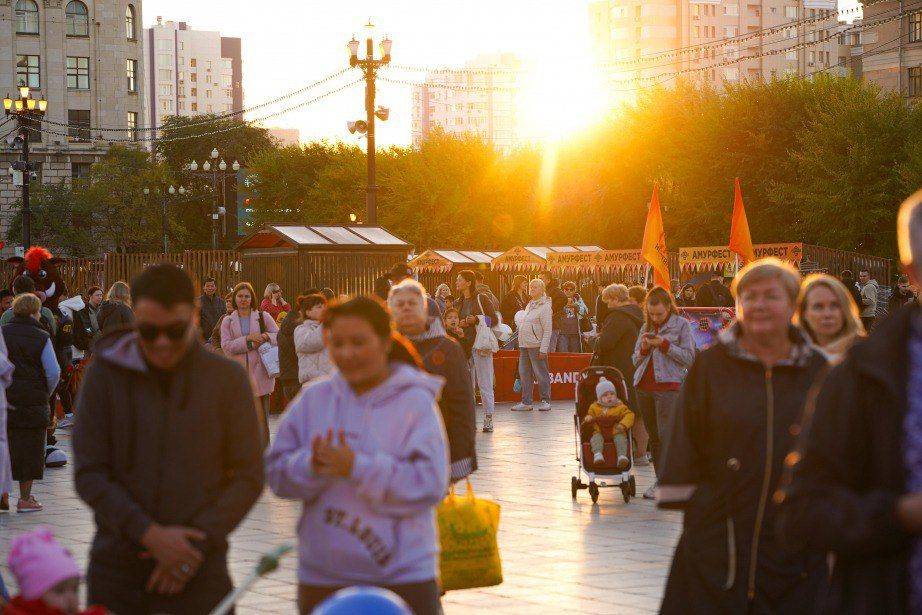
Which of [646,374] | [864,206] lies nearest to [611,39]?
[864,206]

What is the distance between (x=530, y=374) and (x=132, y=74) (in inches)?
2963

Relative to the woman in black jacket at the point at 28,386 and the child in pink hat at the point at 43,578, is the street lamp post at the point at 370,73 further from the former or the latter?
the child in pink hat at the point at 43,578

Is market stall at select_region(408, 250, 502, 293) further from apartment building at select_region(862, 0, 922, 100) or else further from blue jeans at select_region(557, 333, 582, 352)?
apartment building at select_region(862, 0, 922, 100)

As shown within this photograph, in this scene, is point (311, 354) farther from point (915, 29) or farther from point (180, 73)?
point (180, 73)

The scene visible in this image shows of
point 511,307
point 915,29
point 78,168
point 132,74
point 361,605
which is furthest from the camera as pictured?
point 132,74

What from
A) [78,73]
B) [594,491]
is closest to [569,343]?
[594,491]

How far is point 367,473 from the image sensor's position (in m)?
4.08

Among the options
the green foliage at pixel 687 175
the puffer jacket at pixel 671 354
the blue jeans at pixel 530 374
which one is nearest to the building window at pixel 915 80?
the green foliage at pixel 687 175

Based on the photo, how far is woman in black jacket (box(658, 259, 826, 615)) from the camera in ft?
15.5

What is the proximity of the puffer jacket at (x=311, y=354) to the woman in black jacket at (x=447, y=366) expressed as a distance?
209 inches

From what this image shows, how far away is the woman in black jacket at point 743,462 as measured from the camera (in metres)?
4.71

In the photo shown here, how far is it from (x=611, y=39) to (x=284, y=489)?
509 ft

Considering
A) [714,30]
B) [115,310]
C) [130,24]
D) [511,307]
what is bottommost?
[511,307]

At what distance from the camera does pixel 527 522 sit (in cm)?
1077
